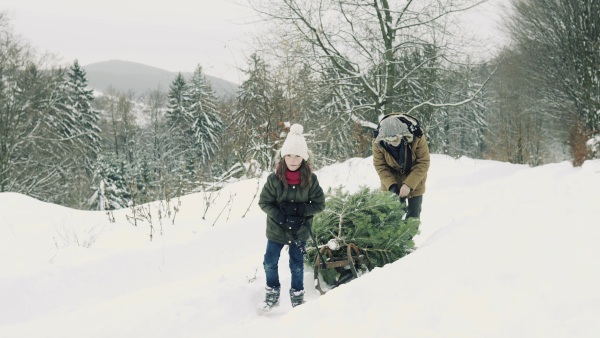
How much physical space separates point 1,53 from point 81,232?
1900 cm

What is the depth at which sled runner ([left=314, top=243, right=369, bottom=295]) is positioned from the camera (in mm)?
4027

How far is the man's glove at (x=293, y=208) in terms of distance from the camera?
390 cm

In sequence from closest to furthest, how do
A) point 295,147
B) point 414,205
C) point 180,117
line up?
point 295,147 < point 414,205 < point 180,117

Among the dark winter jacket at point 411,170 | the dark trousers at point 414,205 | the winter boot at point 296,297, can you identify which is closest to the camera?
the winter boot at point 296,297

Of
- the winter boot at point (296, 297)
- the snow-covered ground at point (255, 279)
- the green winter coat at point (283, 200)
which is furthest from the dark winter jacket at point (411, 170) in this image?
the winter boot at point (296, 297)

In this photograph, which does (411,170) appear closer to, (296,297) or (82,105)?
(296,297)

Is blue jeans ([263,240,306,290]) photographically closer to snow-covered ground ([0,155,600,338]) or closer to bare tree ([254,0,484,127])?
snow-covered ground ([0,155,600,338])

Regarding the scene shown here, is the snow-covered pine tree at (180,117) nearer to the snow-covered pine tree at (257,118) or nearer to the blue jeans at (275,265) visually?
the snow-covered pine tree at (257,118)

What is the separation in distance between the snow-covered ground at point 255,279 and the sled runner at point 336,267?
173 mm

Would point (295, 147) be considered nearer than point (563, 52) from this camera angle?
Yes

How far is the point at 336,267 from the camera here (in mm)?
4176

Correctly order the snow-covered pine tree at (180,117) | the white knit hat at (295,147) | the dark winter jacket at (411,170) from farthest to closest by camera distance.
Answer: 1. the snow-covered pine tree at (180,117)
2. the dark winter jacket at (411,170)
3. the white knit hat at (295,147)

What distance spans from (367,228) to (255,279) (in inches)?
55.8

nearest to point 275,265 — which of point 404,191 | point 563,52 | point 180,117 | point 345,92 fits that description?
point 404,191
